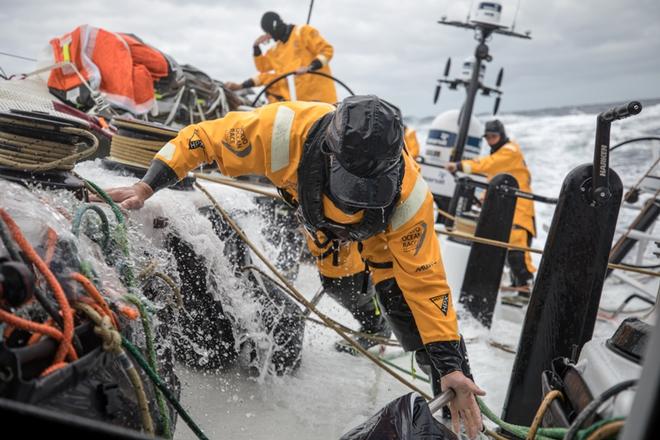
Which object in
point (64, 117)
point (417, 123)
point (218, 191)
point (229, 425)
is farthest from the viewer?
point (417, 123)

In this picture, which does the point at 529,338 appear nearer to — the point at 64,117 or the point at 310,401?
the point at 310,401

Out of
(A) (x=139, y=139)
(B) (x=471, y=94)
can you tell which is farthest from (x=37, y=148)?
(B) (x=471, y=94)

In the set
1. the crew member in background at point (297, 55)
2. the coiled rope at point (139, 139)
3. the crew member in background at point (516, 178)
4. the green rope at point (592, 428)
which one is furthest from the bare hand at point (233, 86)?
the green rope at point (592, 428)

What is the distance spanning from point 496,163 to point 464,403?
17.1 ft

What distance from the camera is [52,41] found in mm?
5219

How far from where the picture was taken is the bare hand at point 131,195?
236 cm

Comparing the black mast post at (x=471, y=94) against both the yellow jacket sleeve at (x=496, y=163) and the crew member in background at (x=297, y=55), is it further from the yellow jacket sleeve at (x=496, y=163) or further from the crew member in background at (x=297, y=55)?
the crew member in background at (x=297, y=55)

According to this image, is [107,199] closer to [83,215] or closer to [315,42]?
[83,215]

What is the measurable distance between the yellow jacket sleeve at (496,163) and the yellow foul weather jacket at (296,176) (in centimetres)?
467

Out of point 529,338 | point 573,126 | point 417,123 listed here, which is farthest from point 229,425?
point 417,123

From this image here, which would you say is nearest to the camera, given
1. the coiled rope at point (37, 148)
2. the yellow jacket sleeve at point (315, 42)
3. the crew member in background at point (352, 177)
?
the coiled rope at point (37, 148)

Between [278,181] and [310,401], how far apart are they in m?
1.31

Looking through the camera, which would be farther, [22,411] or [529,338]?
[529,338]

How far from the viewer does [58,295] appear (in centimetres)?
127
